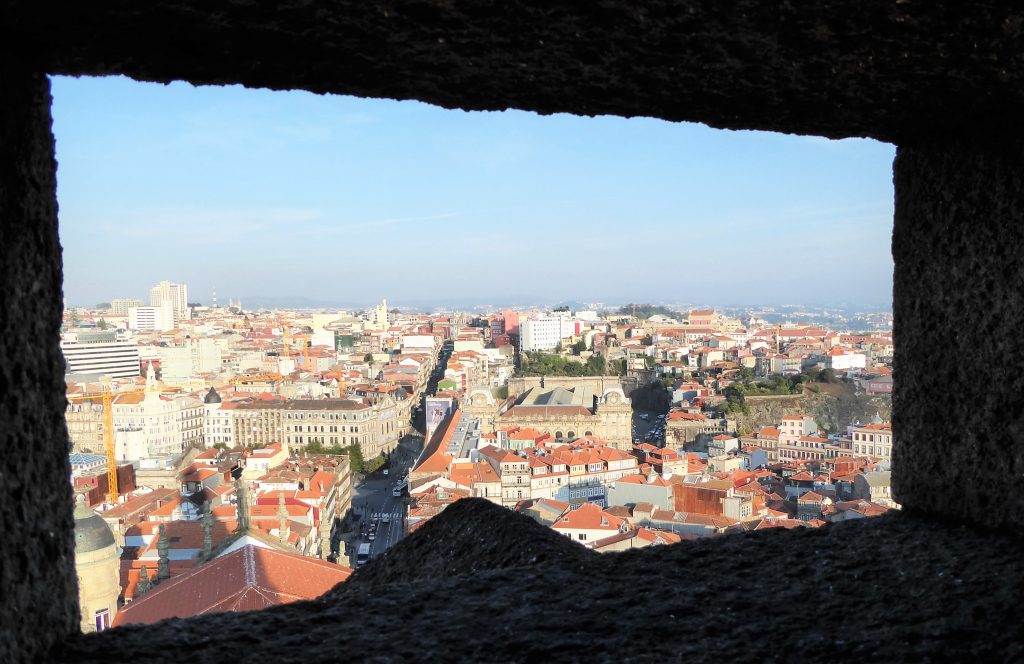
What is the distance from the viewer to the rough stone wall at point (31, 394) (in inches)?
19.1

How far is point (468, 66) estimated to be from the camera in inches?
22.0

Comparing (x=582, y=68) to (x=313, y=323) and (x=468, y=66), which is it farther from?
(x=313, y=323)

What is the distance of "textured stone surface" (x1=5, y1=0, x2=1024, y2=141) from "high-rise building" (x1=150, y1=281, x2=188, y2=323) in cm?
4515

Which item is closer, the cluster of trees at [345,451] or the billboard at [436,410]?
the cluster of trees at [345,451]

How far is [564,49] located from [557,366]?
1014 inches

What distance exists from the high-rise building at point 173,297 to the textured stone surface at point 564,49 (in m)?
45.2

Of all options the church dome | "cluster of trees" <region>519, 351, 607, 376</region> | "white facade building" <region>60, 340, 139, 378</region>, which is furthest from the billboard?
the church dome

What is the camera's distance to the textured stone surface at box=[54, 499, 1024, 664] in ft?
1.88

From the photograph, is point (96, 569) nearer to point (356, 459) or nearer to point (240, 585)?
point (240, 585)

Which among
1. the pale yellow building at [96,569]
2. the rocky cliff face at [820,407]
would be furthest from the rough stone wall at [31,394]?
the rocky cliff face at [820,407]

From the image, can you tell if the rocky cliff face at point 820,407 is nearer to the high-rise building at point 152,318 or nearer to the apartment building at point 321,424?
the apartment building at point 321,424

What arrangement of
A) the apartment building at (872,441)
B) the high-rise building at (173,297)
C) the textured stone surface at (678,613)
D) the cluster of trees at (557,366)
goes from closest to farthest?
1. the textured stone surface at (678,613)
2. the apartment building at (872,441)
3. the cluster of trees at (557,366)
4. the high-rise building at (173,297)

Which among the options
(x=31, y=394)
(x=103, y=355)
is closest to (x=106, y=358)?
(x=103, y=355)

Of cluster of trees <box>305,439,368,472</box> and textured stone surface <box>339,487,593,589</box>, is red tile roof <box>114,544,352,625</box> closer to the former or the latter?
textured stone surface <box>339,487,593,589</box>
